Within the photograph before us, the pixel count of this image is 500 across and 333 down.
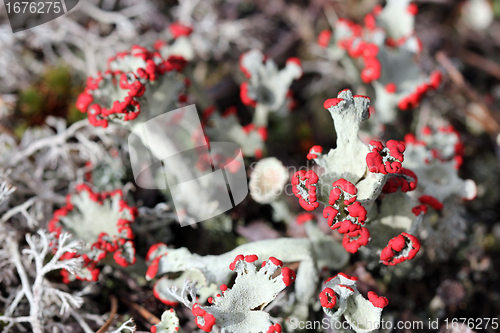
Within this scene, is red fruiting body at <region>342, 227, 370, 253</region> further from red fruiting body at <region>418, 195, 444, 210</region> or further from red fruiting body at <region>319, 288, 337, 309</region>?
red fruiting body at <region>418, 195, 444, 210</region>

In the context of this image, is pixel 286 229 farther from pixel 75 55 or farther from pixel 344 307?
pixel 75 55

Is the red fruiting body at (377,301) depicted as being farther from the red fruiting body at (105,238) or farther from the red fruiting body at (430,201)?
the red fruiting body at (105,238)

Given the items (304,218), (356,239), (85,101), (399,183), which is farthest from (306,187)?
(85,101)

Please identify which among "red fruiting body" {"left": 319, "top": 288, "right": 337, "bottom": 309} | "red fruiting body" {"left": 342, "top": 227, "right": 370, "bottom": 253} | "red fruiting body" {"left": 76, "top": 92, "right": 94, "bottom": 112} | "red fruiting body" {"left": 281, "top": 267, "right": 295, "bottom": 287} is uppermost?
"red fruiting body" {"left": 76, "top": 92, "right": 94, "bottom": 112}

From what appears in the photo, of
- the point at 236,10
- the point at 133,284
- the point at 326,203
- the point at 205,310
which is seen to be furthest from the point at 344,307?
the point at 236,10

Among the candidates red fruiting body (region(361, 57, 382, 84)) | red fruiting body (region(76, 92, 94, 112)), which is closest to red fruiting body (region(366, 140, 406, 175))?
red fruiting body (region(361, 57, 382, 84))
